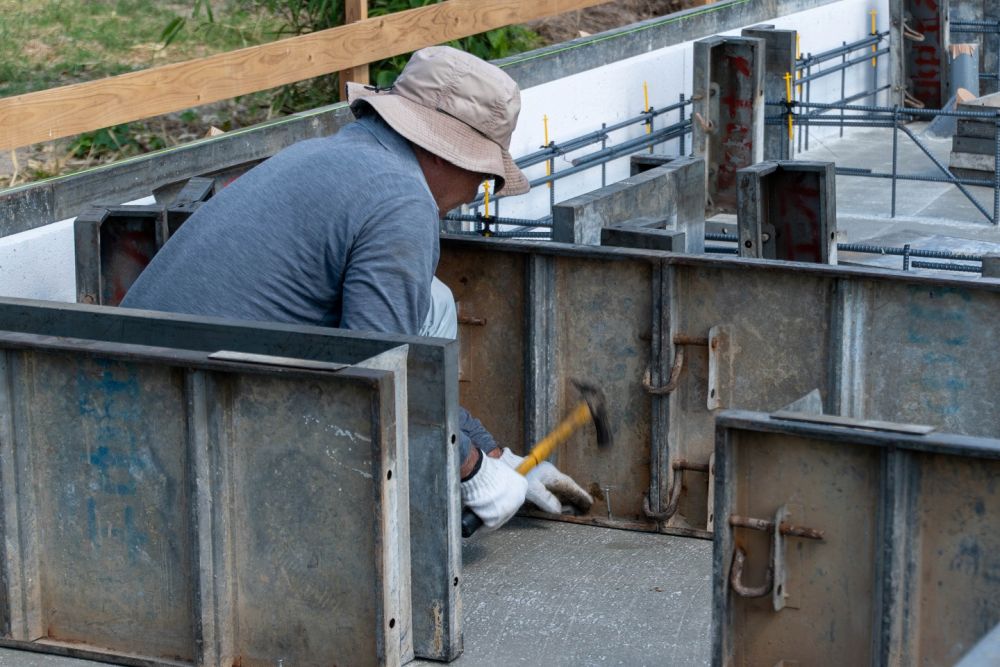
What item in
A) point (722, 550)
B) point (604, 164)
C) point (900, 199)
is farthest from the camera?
point (900, 199)

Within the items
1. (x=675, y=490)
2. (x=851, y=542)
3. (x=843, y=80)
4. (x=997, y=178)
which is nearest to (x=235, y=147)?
(x=675, y=490)

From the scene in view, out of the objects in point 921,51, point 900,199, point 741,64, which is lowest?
point 900,199

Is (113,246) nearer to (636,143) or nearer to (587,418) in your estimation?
(587,418)

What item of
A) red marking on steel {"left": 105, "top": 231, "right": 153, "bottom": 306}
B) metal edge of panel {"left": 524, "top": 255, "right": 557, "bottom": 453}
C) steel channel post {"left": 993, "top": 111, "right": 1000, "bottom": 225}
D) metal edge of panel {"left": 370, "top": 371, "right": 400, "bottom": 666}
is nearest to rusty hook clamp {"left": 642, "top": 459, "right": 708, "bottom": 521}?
metal edge of panel {"left": 524, "top": 255, "right": 557, "bottom": 453}

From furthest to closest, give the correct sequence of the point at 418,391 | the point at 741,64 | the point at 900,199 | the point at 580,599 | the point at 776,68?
the point at 900,199 < the point at 776,68 < the point at 741,64 < the point at 580,599 < the point at 418,391

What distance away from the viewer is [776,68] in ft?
39.4

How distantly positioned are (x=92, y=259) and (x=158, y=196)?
3.87 ft

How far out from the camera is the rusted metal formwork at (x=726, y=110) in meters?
11.0

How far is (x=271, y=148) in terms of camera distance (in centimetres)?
827

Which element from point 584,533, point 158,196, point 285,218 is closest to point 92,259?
point 158,196

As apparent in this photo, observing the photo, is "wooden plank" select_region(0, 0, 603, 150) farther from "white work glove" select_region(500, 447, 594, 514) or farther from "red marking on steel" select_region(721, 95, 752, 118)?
"white work glove" select_region(500, 447, 594, 514)

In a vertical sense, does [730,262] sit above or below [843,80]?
below

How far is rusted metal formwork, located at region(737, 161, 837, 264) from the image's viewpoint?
6363 millimetres

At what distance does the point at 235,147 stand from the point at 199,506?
4.39 meters
